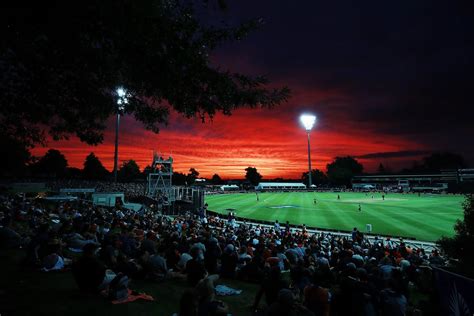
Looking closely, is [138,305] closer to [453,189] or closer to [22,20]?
[22,20]

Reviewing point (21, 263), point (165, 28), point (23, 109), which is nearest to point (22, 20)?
point (165, 28)

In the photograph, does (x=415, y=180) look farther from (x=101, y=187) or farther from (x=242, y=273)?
(x=242, y=273)

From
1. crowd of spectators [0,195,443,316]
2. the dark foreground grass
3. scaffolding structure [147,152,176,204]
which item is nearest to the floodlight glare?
crowd of spectators [0,195,443,316]

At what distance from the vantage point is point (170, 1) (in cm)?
655

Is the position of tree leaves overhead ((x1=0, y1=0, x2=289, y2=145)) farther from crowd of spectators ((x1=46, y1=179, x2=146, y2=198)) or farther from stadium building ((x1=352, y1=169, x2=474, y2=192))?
stadium building ((x1=352, y1=169, x2=474, y2=192))

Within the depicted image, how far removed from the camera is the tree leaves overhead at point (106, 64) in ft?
16.5

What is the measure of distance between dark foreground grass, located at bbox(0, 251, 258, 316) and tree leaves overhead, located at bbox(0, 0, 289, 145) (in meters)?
4.02

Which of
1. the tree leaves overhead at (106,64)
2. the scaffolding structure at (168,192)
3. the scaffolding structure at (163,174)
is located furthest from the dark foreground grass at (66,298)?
the scaffolding structure at (163,174)

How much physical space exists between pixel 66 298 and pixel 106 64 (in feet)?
17.9

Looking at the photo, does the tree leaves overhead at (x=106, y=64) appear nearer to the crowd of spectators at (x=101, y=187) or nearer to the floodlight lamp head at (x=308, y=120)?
the crowd of spectators at (x=101, y=187)

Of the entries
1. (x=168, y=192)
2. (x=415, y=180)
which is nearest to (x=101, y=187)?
(x=168, y=192)

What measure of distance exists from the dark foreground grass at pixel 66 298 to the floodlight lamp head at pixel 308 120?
7949 centimetres

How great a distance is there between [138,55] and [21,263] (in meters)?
7.31

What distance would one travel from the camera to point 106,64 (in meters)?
6.86
